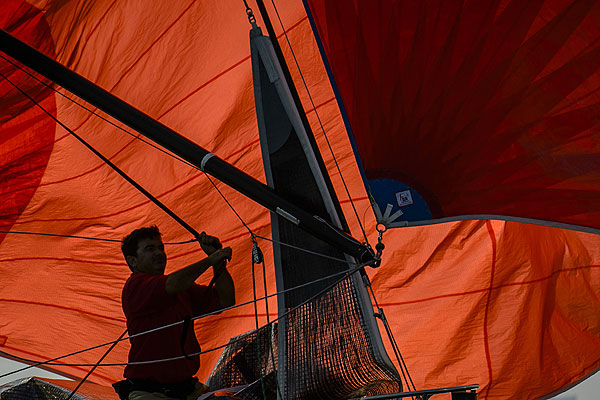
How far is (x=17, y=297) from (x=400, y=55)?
2.21 m

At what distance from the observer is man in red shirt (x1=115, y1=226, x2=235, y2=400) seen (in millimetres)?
1506

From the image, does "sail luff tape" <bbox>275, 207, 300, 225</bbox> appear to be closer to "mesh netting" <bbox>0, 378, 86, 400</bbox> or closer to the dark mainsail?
the dark mainsail

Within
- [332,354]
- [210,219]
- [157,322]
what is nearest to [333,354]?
[332,354]

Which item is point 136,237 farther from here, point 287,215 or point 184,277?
point 287,215

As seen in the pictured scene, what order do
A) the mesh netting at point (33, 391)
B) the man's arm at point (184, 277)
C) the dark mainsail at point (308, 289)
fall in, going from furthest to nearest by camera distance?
the mesh netting at point (33, 391) → the dark mainsail at point (308, 289) → the man's arm at point (184, 277)

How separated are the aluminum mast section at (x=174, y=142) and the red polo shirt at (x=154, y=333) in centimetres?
38

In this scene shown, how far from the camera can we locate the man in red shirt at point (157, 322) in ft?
4.94

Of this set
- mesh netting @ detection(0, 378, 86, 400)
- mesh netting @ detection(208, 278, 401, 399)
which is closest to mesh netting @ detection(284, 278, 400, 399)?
mesh netting @ detection(208, 278, 401, 399)

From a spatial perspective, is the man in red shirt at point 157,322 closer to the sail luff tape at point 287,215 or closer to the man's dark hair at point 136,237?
the man's dark hair at point 136,237

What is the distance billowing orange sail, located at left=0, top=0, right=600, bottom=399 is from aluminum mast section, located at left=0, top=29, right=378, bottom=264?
660mm

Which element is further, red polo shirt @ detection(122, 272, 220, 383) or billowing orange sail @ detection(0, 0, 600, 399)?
billowing orange sail @ detection(0, 0, 600, 399)

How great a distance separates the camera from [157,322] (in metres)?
1.60

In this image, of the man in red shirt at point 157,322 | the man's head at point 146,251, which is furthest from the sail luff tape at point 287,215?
the man's head at point 146,251

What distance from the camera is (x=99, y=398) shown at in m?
2.76
